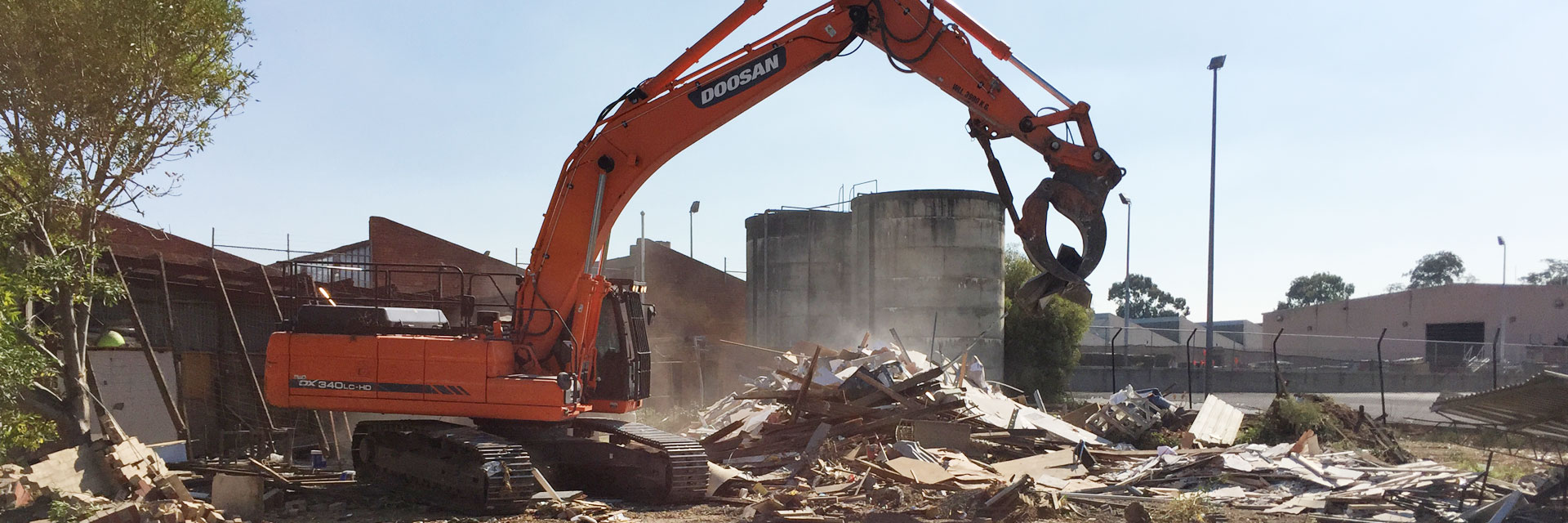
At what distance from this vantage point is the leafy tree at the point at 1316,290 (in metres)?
107

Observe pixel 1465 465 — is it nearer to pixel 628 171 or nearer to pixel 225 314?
pixel 628 171

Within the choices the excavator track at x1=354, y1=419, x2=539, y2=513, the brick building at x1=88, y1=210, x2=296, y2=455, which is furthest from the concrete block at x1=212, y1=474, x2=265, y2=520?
the brick building at x1=88, y1=210, x2=296, y2=455

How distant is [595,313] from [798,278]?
21506 millimetres

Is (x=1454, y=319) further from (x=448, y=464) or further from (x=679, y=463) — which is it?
(x=448, y=464)

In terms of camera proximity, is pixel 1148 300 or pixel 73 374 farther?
pixel 1148 300

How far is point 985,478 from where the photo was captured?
1276cm

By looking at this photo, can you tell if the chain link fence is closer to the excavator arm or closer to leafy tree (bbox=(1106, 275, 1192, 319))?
the excavator arm

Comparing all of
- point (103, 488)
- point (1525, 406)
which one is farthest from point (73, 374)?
point (1525, 406)

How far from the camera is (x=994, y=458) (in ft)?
50.4

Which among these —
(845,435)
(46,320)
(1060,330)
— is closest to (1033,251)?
(845,435)

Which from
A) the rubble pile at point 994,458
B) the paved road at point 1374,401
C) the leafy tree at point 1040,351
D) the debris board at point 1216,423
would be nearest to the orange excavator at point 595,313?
the rubble pile at point 994,458

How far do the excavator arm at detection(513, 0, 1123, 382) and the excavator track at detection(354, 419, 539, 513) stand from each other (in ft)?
3.03

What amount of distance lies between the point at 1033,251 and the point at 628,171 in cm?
401

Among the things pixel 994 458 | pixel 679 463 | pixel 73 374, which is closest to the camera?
pixel 679 463
